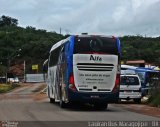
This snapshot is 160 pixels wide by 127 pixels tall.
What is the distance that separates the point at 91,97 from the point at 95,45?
2.64 metres

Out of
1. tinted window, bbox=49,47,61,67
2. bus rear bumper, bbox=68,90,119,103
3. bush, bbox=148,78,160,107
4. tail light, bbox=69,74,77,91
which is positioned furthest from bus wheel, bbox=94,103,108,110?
tinted window, bbox=49,47,61,67

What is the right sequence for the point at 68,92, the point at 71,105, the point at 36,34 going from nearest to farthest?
the point at 68,92
the point at 71,105
the point at 36,34

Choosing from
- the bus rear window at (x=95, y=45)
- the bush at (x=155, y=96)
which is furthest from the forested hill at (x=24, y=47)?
the bus rear window at (x=95, y=45)

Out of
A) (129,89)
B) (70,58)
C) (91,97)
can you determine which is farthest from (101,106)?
(129,89)

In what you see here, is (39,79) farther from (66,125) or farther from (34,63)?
(66,125)

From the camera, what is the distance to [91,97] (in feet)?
86.5

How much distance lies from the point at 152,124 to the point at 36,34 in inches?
5154

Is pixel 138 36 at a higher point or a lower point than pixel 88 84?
higher

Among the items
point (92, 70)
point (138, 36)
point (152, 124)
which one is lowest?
point (152, 124)

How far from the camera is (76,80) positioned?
86.4 ft

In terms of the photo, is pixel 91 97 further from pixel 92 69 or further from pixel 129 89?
pixel 129 89

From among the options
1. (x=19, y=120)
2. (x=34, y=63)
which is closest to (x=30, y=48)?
(x=34, y=63)

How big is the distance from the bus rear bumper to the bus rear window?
6.84ft

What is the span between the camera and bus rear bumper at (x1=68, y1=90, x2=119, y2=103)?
26.2 m
